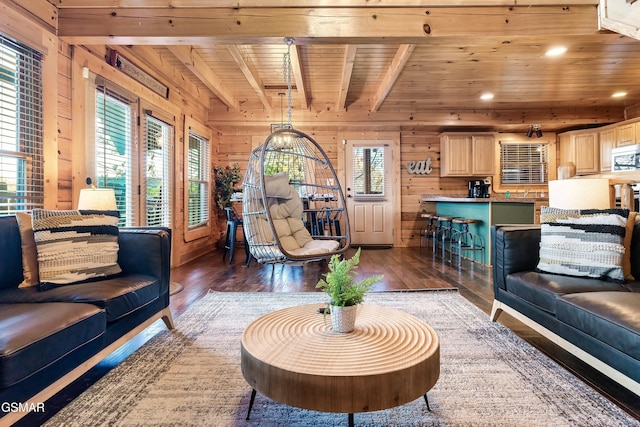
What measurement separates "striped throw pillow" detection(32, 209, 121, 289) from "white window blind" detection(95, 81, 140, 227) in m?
1.27

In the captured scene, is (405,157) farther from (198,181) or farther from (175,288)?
(175,288)

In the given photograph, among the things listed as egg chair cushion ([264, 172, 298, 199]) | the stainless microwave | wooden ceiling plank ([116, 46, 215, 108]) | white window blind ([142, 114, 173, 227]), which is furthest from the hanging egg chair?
the stainless microwave

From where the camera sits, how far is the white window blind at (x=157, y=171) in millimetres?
3963

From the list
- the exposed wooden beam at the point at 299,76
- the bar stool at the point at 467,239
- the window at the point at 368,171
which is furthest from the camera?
the window at the point at 368,171

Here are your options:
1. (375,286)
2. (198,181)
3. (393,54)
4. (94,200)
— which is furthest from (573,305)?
(198,181)

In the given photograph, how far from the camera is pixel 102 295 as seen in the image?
5.31 ft

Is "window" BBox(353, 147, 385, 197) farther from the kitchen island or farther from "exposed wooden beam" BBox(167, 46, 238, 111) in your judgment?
"exposed wooden beam" BBox(167, 46, 238, 111)

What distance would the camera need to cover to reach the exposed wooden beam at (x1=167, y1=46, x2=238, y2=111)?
3.70 m

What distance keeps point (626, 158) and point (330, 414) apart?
659cm

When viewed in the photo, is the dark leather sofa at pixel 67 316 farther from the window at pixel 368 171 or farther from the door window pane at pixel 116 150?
the window at pixel 368 171

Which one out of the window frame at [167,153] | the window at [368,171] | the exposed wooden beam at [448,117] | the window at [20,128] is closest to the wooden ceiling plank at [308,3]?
the window at [20,128]

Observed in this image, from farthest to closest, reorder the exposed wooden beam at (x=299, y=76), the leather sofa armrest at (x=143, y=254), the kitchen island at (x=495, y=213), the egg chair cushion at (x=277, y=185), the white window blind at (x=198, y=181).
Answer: the white window blind at (x=198, y=181), the kitchen island at (x=495, y=213), the exposed wooden beam at (x=299, y=76), the egg chair cushion at (x=277, y=185), the leather sofa armrest at (x=143, y=254)

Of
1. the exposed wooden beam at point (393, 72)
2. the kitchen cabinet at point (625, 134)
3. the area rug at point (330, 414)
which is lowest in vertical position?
the area rug at point (330, 414)

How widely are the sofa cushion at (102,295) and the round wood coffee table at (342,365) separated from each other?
82 cm
